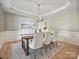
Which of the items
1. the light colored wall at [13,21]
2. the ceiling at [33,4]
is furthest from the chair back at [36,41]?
the light colored wall at [13,21]

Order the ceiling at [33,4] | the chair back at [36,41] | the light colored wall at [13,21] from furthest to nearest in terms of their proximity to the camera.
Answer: the light colored wall at [13,21] → the ceiling at [33,4] → the chair back at [36,41]

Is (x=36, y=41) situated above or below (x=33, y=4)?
below

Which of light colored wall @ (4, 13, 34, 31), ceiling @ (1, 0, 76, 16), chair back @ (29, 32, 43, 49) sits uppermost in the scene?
ceiling @ (1, 0, 76, 16)

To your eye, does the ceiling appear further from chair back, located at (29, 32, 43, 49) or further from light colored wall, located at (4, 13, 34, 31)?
chair back, located at (29, 32, 43, 49)

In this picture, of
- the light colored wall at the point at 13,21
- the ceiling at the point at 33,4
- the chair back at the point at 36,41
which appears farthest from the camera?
the light colored wall at the point at 13,21

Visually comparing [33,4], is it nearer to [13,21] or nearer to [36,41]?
[36,41]

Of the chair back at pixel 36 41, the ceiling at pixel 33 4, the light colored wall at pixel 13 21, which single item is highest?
the ceiling at pixel 33 4

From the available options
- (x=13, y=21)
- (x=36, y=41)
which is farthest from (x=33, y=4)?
(x=13, y=21)

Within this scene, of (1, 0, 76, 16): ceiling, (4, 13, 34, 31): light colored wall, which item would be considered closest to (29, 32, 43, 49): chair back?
(1, 0, 76, 16): ceiling

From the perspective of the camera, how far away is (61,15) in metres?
6.36

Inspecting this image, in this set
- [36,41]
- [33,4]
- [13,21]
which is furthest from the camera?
[13,21]

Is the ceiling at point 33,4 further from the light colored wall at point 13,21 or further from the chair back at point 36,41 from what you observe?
the chair back at point 36,41

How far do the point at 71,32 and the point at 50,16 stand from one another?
256 centimetres

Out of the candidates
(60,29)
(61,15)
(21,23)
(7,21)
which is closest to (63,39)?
(60,29)
